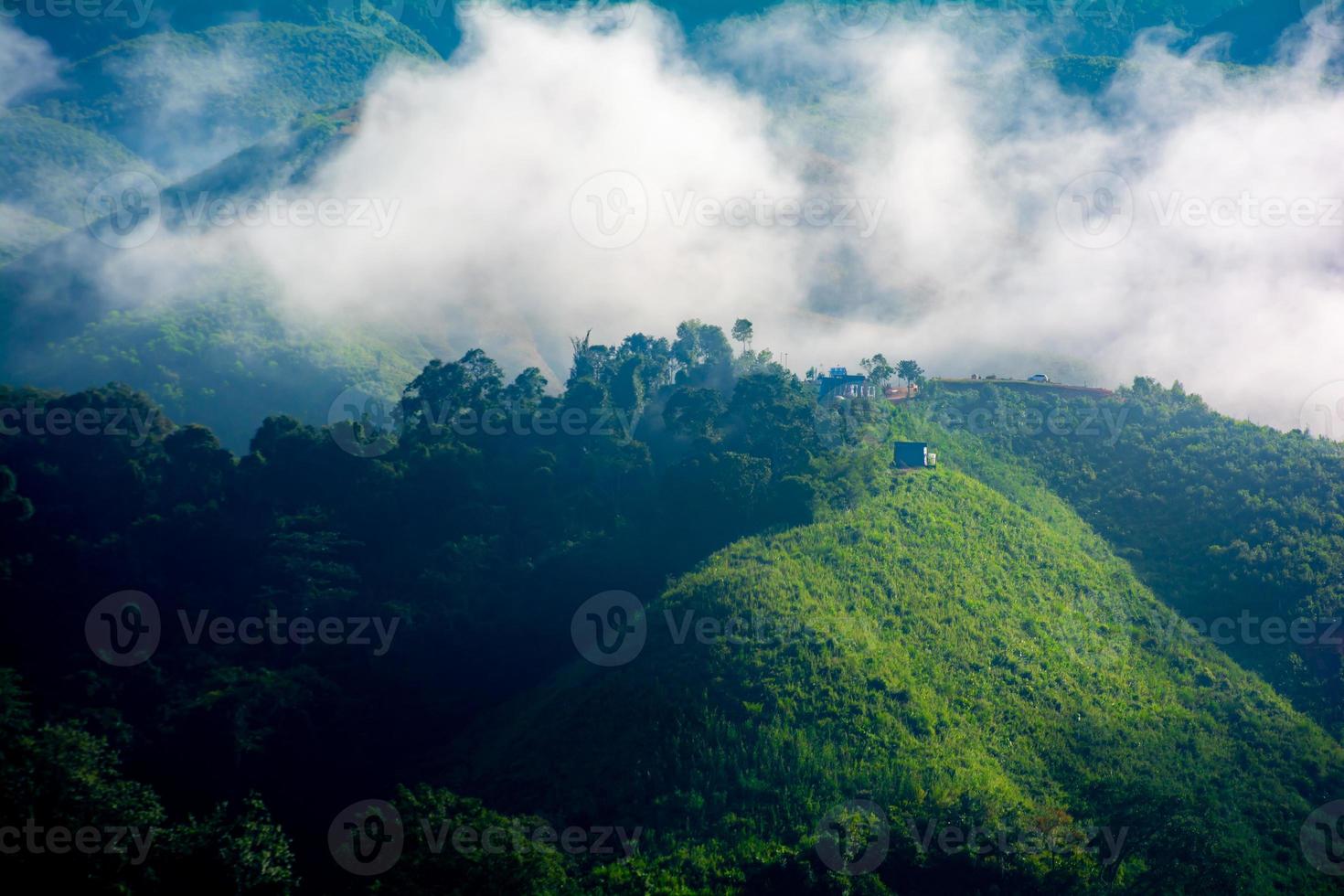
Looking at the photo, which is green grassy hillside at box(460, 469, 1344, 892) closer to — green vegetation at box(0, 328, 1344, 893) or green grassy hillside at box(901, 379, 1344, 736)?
green vegetation at box(0, 328, 1344, 893)

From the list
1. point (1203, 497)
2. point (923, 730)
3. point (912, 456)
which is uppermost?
point (912, 456)

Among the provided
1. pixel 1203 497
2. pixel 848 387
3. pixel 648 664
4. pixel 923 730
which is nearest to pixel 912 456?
pixel 848 387

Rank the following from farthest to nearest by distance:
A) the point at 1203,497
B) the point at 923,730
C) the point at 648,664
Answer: the point at 1203,497 → the point at 648,664 → the point at 923,730

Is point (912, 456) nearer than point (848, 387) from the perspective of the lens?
Yes

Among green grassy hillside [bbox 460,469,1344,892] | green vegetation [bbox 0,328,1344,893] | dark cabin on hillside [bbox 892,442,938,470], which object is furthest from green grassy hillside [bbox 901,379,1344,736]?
dark cabin on hillside [bbox 892,442,938,470]

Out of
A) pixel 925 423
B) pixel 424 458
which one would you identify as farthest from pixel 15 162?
pixel 925 423

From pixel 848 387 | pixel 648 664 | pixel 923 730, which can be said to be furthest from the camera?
pixel 848 387

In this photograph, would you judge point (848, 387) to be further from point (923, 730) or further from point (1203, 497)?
point (923, 730)
